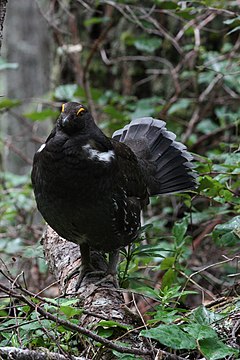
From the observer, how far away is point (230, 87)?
6816 mm

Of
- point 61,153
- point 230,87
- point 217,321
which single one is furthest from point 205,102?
point 217,321

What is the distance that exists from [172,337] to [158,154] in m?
2.53

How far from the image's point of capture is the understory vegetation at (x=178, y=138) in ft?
10.1

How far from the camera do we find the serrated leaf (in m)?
2.61

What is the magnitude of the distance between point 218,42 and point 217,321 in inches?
191

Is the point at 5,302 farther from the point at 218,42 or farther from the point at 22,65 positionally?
the point at 22,65

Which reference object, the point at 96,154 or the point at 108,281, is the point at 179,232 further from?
the point at 96,154

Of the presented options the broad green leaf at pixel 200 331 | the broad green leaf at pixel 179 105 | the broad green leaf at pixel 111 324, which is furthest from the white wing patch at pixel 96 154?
the broad green leaf at pixel 179 105

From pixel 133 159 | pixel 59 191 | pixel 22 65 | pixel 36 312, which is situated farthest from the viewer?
pixel 22 65

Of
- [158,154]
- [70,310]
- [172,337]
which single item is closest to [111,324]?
[70,310]

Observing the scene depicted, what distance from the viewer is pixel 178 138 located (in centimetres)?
643

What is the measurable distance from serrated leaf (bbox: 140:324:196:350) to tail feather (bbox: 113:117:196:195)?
7.23ft

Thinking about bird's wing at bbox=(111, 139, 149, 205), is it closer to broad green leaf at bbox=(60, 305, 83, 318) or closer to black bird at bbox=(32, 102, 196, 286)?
black bird at bbox=(32, 102, 196, 286)

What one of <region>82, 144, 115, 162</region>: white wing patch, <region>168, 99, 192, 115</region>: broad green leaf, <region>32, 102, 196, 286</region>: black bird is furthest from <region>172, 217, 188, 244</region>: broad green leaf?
<region>168, 99, 192, 115</region>: broad green leaf
